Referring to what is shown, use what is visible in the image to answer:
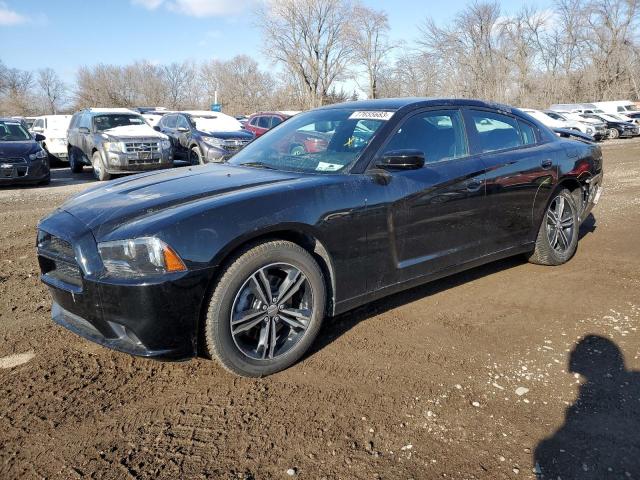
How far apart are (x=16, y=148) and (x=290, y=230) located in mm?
9605

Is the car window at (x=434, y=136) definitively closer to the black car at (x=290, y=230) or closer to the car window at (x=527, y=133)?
the black car at (x=290, y=230)

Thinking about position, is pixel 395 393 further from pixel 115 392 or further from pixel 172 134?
pixel 172 134

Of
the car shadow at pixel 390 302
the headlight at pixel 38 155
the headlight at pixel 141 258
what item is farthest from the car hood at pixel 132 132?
the headlight at pixel 141 258

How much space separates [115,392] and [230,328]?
0.74m

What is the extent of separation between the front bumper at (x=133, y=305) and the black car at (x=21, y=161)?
880cm

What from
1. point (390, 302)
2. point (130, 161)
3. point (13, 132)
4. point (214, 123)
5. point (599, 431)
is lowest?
point (599, 431)

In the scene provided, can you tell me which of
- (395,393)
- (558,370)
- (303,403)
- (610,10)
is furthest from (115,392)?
(610,10)

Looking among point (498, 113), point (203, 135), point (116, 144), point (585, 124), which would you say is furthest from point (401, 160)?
point (585, 124)

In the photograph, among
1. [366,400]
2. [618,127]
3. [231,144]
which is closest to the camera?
[366,400]

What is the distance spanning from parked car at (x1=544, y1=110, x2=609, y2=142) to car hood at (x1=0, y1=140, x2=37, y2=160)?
22357 millimetres

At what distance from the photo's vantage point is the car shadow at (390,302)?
351 centimetres

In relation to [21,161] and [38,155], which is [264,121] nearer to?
[38,155]

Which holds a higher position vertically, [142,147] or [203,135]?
[203,135]

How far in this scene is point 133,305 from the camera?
2543 millimetres
